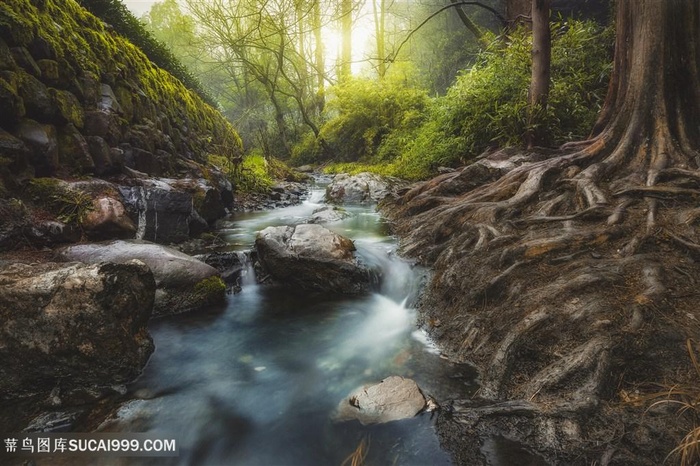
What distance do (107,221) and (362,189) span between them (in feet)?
24.0

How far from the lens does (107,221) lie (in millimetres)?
5066

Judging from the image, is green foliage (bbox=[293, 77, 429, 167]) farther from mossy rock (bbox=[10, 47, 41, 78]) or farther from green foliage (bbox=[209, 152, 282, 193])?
mossy rock (bbox=[10, 47, 41, 78])

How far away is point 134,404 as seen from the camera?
9.08ft

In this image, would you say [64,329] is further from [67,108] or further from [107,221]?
[67,108]

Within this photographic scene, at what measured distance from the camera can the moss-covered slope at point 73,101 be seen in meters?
4.75

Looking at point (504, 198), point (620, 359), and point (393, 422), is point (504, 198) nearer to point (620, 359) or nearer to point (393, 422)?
point (620, 359)

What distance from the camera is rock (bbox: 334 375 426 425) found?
99.9 inches

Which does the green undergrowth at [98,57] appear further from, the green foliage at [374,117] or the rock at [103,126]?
the green foliage at [374,117]

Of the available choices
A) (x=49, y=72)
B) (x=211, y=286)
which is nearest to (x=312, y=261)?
(x=211, y=286)

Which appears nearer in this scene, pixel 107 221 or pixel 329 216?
pixel 107 221

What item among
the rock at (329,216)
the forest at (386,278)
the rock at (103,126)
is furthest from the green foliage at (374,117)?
the rock at (103,126)

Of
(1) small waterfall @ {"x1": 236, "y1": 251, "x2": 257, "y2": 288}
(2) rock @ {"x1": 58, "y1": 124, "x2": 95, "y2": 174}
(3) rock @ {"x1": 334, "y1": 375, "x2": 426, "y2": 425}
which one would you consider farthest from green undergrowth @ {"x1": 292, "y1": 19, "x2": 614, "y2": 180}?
(2) rock @ {"x1": 58, "y1": 124, "x2": 95, "y2": 174}

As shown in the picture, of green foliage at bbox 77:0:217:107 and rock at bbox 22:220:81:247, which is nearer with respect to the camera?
rock at bbox 22:220:81:247

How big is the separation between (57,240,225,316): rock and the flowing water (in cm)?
19
